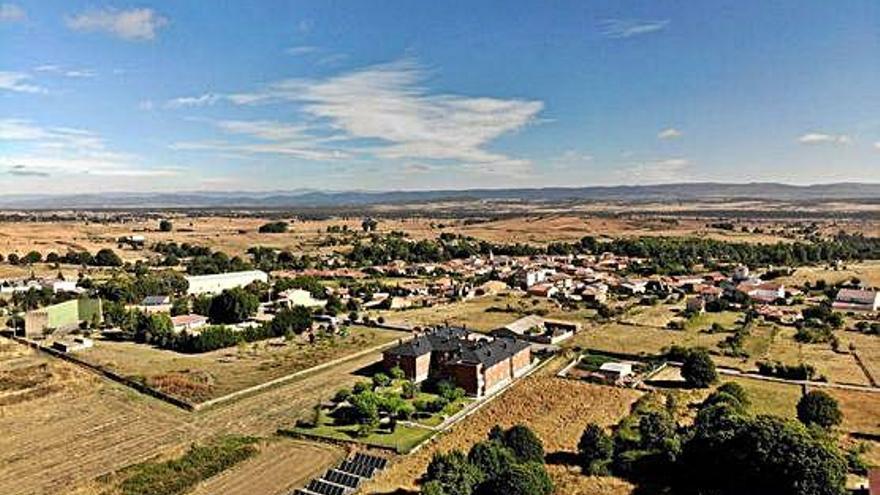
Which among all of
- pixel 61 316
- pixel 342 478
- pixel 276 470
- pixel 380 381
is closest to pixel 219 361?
pixel 380 381

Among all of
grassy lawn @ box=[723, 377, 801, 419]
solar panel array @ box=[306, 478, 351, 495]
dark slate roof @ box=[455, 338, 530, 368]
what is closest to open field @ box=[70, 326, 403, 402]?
dark slate roof @ box=[455, 338, 530, 368]

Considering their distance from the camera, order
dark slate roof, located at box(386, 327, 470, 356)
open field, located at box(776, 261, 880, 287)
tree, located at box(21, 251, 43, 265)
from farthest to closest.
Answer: tree, located at box(21, 251, 43, 265)
open field, located at box(776, 261, 880, 287)
dark slate roof, located at box(386, 327, 470, 356)

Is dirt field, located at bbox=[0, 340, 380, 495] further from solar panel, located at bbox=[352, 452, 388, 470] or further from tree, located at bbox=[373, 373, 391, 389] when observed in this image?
tree, located at bbox=[373, 373, 391, 389]

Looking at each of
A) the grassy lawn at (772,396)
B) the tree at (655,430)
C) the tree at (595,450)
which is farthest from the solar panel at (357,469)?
the grassy lawn at (772,396)

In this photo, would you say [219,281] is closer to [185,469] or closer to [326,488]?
[185,469]

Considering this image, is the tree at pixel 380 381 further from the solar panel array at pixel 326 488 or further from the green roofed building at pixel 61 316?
the green roofed building at pixel 61 316

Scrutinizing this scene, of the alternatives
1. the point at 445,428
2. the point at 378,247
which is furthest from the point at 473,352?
the point at 378,247

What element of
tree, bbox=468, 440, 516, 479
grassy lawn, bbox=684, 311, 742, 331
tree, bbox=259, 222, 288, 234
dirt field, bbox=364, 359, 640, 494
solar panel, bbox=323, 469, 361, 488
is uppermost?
tree, bbox=259, 222, 288, 234
